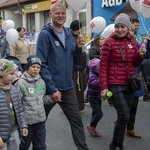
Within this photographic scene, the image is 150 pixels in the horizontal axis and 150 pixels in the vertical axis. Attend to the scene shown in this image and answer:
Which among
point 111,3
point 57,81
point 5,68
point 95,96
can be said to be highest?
point 111,3

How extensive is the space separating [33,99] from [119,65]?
1.17m

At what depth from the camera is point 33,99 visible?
150 inches

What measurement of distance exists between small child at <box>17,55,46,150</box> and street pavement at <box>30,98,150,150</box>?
0.91 m

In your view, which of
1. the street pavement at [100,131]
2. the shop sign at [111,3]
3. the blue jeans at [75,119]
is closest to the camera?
the blue jeans at [75,119]

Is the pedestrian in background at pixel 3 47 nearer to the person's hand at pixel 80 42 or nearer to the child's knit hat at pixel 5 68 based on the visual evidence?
the person's hand at pixel 80 42

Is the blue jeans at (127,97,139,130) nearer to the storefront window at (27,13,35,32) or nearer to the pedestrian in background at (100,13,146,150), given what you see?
the pedestrian in background at (100,13,146,150)

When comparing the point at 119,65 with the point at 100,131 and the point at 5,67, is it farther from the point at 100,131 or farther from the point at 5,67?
the point at 100,131

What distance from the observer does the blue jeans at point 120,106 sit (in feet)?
13.8

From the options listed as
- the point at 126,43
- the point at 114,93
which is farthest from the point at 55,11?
the point at 114,93

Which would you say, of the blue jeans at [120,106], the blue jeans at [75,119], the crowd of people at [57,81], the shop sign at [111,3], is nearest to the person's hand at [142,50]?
the crowd of people at [57,81]

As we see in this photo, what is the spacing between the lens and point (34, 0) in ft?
87.9

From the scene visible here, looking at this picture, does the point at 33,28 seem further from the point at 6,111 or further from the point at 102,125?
the point at 6,111

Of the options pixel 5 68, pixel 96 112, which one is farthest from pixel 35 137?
pixel 96 112

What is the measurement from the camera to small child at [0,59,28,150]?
3.26m
